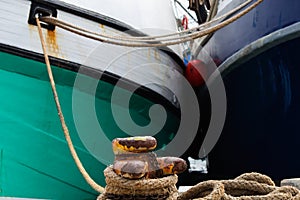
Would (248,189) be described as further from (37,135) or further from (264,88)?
(264,88)

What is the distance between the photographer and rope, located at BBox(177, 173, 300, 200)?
1.05 m

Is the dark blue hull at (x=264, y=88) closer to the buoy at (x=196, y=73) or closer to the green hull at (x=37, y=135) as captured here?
the buoy at (x=196, y=73)

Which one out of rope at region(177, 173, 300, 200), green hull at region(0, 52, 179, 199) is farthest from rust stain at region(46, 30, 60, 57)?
rope at region(177, 173, 300, 200)

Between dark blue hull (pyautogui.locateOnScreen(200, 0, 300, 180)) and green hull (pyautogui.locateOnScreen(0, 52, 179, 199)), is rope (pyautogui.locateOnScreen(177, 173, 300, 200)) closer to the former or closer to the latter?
green hull (pyautogui.locateOnScreen(0, 52, 179, 199))

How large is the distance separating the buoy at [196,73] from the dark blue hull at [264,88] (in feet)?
0.74

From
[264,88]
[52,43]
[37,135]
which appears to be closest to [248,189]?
[37,135]

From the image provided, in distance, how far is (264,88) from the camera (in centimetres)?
317

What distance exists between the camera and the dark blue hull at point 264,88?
2.93 meters

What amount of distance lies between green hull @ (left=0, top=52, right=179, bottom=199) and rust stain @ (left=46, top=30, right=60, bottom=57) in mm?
117

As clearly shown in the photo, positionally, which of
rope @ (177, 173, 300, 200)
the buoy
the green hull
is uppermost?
the buoy

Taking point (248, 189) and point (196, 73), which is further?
point (196, 73)

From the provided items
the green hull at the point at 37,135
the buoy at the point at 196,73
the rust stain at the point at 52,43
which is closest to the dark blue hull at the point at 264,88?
the buoy at the point at 196,73

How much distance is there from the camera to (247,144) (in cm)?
345

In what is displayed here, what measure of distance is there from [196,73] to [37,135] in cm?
189
